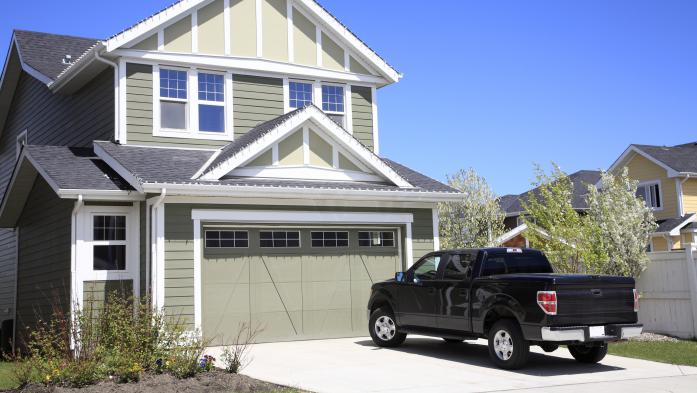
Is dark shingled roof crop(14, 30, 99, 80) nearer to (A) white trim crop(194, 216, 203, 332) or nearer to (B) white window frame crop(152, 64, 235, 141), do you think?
(B) white window frame crop(152, 64, 235, 141)

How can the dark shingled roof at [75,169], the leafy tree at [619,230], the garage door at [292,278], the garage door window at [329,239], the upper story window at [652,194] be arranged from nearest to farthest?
the dark shingled roof at [75,169] < the garage door at [292,278] < the garage door window at [329,239] < the leafy tree at [619,230] < the upper story window at [652,194]

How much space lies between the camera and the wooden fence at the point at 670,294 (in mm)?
15430

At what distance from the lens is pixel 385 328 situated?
14047mm

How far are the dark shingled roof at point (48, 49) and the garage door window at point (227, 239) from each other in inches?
334

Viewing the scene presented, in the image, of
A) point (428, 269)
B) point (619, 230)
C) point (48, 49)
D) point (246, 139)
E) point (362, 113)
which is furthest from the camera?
point (48, 49)

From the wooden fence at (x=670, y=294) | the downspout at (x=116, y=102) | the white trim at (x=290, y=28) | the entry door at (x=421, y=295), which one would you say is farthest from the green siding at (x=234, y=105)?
the wooden fence at (x=670, y=294)

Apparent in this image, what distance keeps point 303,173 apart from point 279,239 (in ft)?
4.99

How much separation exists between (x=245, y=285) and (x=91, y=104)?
662cm

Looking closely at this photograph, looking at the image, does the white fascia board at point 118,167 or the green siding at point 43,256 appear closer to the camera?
Answer: the white fascia board at point 118,167

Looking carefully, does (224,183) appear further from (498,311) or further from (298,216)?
(498,311)

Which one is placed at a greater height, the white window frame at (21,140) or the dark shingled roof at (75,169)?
the white window frame at (21,140)

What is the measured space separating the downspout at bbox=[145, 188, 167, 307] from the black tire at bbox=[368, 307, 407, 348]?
13.6ft

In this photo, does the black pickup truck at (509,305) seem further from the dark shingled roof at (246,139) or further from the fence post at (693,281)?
the fence post at (693,281)

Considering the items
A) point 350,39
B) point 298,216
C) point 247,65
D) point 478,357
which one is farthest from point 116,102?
point 478,357
